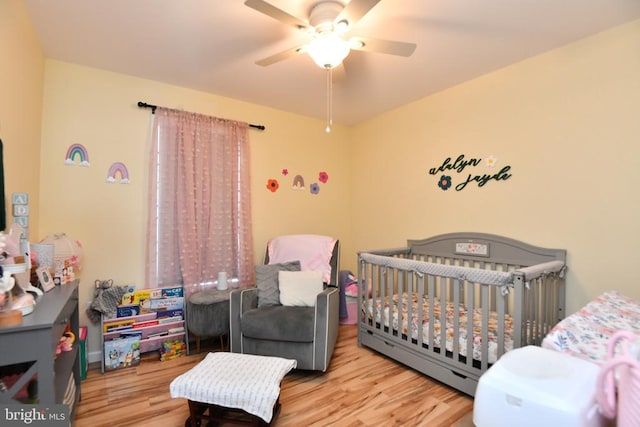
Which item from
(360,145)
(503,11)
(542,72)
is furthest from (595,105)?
(360,145)

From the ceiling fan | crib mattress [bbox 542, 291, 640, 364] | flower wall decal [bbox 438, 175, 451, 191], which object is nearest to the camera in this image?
crib mattress [bbox 542, 291, 640, 364]

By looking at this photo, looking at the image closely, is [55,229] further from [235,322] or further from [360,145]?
[360,145]

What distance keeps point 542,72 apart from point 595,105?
44 centimetres

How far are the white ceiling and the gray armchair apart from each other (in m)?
1.85

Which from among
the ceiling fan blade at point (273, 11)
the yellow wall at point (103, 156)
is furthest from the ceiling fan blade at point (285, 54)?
the yellow wall at point (103, 156)

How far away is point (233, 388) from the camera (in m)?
1.55

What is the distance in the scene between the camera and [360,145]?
Answer: 13.1ft

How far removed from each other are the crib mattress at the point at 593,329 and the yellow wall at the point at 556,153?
0.57 m

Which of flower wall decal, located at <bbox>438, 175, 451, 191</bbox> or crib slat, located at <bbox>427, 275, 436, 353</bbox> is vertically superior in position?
flower wall decal, located at <bbox>438, 175, 451, 191</bbox>

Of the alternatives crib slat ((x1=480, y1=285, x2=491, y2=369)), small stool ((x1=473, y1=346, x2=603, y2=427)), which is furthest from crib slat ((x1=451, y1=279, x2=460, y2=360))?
small stool ((x1=473, y1=346, x2=603, y2=427))

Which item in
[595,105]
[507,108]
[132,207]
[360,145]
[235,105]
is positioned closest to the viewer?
[595,105]

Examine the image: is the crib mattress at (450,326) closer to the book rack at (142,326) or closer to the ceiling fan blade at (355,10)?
the book rack at (142,326)

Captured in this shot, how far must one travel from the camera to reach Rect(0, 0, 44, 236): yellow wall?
5.15ft

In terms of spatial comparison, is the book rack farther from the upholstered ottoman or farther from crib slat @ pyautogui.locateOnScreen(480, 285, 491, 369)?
crib slat @ pyautogui.locateOnScreen(480, 285, 491, 369)
